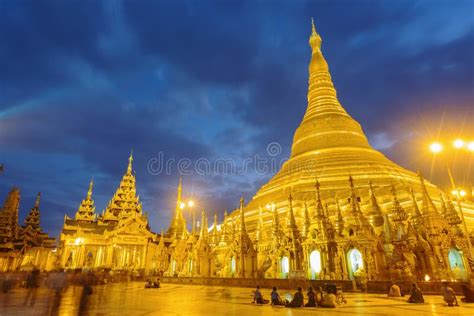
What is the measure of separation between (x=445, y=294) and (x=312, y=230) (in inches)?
458

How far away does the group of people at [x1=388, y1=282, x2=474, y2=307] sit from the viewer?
944 centimetres

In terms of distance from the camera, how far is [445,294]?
9.51 meters

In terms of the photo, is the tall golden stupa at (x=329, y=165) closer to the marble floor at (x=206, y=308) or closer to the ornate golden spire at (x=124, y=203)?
the marble floor at (x=206, y=308)

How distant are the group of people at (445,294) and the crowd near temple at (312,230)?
8.63 ft

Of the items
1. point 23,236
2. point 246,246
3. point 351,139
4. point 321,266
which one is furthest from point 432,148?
point 23,236

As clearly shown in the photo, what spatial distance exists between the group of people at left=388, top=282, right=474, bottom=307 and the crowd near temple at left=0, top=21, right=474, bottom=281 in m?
2.63

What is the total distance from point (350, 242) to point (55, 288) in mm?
18690

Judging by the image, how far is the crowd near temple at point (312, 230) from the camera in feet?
61.2

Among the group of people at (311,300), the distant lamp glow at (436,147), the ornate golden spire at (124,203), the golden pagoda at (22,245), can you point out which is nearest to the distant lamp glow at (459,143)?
the distant lamp glow at (436,147)

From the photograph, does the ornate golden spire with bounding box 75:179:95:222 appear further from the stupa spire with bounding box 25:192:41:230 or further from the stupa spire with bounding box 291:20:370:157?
the stupa spire with bounding box 291:20:370:157

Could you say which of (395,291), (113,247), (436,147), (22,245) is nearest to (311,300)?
(395,291)

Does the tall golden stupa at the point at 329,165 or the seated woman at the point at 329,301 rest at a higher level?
the tall golden stupa at the point at 329,165

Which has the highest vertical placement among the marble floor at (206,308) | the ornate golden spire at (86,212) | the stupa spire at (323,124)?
the stupa spire at (323,124)

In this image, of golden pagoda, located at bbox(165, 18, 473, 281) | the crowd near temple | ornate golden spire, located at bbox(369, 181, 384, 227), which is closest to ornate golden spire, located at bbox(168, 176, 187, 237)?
the crowd near temple
